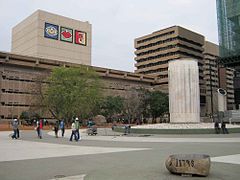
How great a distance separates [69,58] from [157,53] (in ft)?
113

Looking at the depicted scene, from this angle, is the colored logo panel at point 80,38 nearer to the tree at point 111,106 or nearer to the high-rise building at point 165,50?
the high-rise building at point 165,50

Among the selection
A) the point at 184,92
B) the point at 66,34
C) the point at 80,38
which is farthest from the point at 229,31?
the point at 66,34

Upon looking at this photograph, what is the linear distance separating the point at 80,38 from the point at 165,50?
115 feet

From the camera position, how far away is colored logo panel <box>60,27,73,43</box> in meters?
119

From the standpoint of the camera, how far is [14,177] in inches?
312

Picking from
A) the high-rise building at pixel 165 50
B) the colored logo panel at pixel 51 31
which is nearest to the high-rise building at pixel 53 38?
the colored logo panel at pixel 51 31

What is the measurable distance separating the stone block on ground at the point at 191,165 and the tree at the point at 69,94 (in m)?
46.1

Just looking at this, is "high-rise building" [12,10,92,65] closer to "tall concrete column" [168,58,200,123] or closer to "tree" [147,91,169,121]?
"tree" [147,91,169,121]

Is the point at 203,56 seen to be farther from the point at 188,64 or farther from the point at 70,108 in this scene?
the point at 188,64

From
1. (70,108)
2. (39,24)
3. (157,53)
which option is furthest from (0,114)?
(157,53)

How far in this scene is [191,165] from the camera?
768 cm

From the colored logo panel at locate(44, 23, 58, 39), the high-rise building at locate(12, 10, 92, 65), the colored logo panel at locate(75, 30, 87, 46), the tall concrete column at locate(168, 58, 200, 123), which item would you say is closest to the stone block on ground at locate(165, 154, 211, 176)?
the tall concrete column at locate(168, 58, 200, 123)

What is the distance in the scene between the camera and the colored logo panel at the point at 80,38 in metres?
123

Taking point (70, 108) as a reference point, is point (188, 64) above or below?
above
